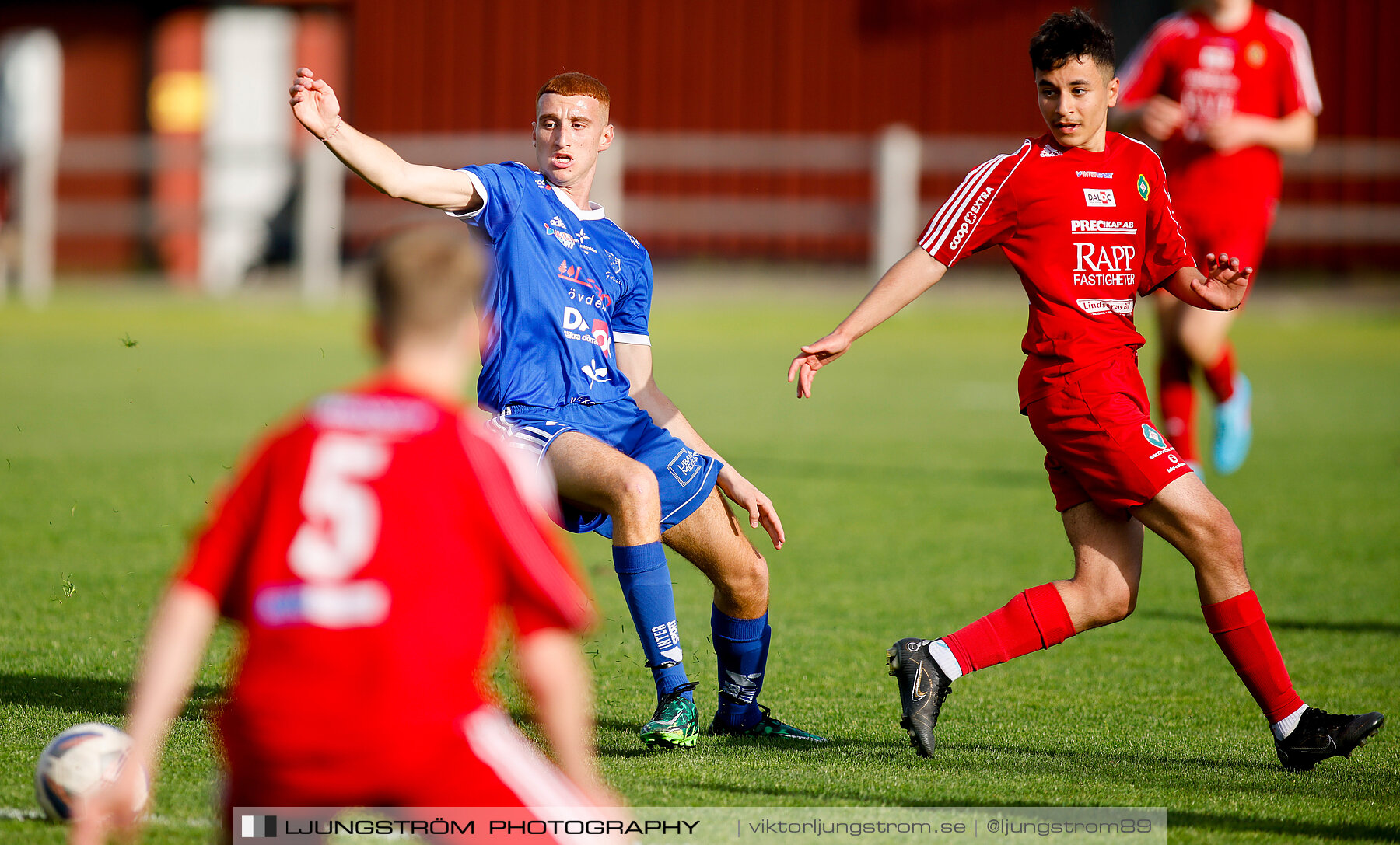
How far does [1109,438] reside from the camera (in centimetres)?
397

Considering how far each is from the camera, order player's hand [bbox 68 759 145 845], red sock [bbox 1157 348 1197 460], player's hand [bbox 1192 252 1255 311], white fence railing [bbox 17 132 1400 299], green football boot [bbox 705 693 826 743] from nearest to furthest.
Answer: player's hand [bbox 68 759 145 845] → player's hand [bbox 1192 252 1255 311] → green football boot [bbox 705 693 826 743] → red sock [bbox 1157 348 1197 460] → white fence railing [bbox 17 132 1400 299]

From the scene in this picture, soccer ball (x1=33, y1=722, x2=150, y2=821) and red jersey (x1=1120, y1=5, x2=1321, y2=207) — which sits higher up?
red jersey (x1=1120, y1=5, x2=1321, y2=207)

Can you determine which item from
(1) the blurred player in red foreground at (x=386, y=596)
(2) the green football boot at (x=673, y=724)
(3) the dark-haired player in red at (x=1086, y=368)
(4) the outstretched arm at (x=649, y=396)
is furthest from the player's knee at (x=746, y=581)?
(1) the blurred player in red foreground at (x=386, y=596)

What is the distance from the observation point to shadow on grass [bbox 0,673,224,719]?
4320 millimetres

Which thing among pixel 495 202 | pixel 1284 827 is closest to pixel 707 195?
pixel 495 202

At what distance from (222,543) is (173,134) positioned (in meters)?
24.7

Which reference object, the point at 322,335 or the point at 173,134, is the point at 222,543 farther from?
the point at 173,134

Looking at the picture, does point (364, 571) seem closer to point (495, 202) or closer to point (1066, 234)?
point (495, 202)

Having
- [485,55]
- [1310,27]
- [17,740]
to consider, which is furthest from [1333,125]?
[17,740]

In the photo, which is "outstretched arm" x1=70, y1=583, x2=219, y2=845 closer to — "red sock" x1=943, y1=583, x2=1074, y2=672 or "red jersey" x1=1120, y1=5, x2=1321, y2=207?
"red sock" x1=943, y1=583, x2=1074, y2=672

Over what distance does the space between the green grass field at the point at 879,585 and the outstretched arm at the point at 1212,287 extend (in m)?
1.27

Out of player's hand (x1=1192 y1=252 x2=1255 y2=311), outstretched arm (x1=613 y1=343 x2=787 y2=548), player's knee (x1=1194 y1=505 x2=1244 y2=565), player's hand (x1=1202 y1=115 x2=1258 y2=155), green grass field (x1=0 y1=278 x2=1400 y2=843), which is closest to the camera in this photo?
green grass field (x1=0 y1=278 x2=1400 y2=843)

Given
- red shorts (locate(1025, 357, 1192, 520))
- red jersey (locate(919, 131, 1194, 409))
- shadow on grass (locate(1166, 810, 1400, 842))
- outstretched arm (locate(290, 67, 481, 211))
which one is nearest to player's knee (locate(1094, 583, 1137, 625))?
red shorts (locate(1025, 357, 1192, 520))

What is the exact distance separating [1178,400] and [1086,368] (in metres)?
4.22
